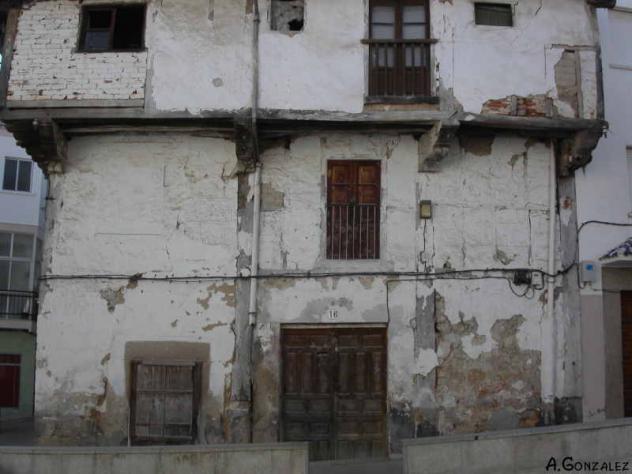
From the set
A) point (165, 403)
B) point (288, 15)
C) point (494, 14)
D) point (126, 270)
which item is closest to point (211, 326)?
point (165, 403)

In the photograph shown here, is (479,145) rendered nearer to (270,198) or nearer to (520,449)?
(270,198)

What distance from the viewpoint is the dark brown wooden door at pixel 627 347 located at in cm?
1161

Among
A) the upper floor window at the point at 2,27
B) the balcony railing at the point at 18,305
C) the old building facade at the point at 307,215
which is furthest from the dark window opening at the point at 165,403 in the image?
the balcony railing at the point at 18,305

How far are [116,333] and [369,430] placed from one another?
14.6 feet

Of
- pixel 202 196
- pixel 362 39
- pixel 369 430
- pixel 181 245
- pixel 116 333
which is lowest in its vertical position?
pixel 369 430

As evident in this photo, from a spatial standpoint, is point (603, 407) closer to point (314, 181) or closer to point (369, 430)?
point (369, 430)

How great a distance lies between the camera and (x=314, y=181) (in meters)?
11.7

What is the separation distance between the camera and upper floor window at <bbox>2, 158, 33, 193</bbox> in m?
24.4

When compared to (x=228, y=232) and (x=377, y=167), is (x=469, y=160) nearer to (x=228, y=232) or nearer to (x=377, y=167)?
(x=377, y=167)

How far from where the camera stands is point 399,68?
11.6 m

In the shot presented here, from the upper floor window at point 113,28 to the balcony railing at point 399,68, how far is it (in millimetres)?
3968


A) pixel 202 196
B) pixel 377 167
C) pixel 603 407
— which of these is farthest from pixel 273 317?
pixel 603 407

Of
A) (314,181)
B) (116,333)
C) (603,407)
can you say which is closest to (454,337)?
(603,407)

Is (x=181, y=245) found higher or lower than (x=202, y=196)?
lower
